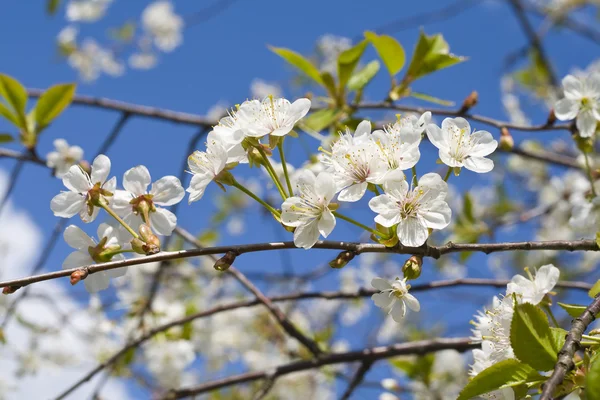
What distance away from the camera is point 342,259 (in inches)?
33.6

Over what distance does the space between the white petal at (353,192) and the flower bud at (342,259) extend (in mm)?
86

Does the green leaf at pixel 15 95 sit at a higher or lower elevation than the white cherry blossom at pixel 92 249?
higher

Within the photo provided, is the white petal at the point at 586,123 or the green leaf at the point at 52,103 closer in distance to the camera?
the white petal at the point at 586,123

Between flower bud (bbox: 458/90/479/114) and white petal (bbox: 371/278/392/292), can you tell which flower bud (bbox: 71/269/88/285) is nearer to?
white petal (bbox: 371/278/392/292)

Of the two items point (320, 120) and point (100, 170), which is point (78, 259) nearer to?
point (100, 170)

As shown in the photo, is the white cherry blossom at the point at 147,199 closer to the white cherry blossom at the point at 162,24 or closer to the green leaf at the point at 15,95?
the green leaf at the point at 15,95

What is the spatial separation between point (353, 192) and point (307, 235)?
0.11 metres

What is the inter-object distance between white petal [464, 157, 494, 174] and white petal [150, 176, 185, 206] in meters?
0.50

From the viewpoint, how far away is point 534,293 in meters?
0.98

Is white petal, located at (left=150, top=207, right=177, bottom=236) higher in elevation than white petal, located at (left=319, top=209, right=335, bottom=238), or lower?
higher

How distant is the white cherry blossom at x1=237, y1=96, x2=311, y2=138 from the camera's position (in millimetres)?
984

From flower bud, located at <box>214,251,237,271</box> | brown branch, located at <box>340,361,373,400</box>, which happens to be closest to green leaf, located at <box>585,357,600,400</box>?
flower bud, located at <box>214,251,237,271</box>

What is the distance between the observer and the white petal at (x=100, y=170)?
0.98m

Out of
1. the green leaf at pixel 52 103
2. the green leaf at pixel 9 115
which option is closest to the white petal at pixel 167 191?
the green leaf at pixel 52 103
